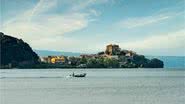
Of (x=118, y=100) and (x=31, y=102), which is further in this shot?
(x=118, y=100)

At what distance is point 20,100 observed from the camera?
62.3m

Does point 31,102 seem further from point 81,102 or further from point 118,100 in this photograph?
point 118,100

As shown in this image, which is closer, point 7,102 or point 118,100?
point 7,102

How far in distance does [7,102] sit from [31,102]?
2.62 meters

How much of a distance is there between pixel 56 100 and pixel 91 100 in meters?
4.10

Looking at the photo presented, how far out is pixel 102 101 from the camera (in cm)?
6003

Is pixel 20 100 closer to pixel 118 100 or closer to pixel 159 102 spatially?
pixel 118 100

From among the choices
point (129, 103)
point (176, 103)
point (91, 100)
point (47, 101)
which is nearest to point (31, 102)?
point (47, 101)

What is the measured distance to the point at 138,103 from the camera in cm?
5856

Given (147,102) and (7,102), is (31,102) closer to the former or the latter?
(7,102)

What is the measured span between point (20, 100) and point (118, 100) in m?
11.4

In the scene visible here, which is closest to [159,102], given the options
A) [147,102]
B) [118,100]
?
[147,102]

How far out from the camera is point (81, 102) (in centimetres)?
5978

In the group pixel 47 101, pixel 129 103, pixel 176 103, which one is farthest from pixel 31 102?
pixel 176 103
